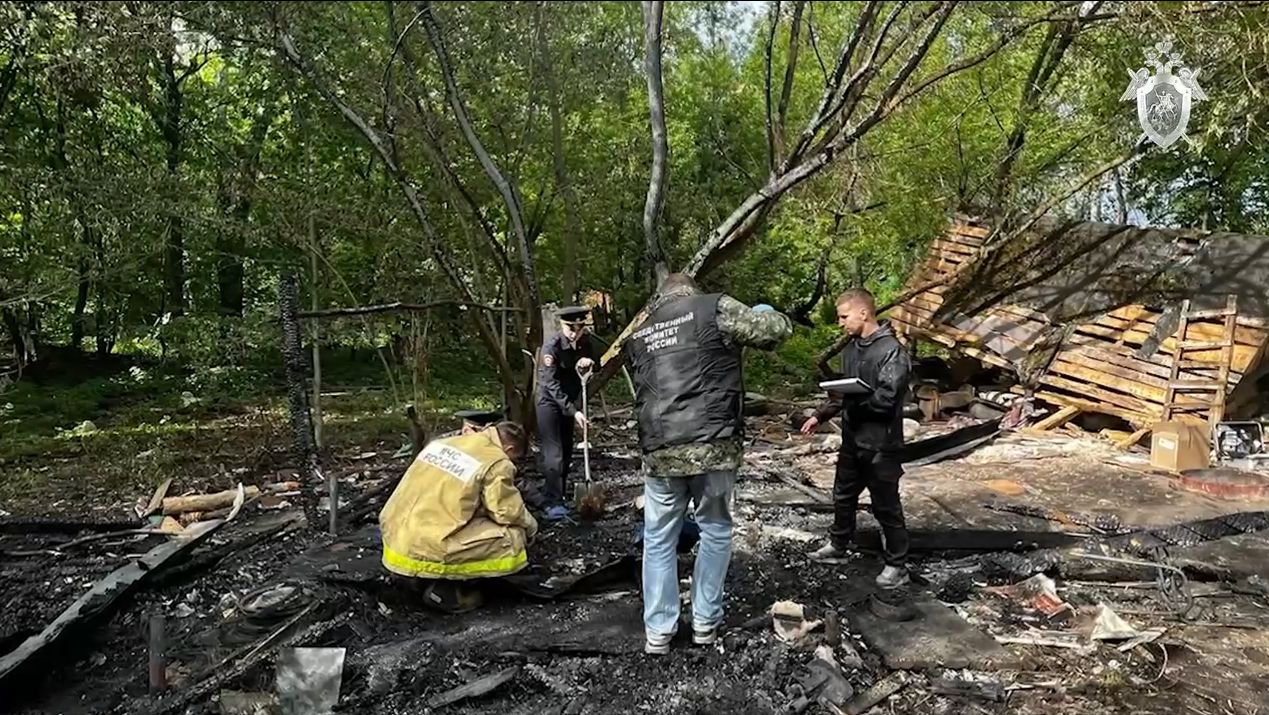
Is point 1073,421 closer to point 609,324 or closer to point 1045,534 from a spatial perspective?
point 1045,534

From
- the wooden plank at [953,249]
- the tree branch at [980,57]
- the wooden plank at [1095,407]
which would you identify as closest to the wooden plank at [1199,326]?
the wooden plank at [1095,407]

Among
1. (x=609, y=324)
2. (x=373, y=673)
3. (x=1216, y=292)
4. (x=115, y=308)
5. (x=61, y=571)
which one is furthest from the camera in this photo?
(x=609, y=324)

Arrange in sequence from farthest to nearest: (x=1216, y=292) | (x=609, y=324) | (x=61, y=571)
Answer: (x=609, y=324) → (x=1216, y=292) → (x=61, y=571)

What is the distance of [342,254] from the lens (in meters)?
10.0

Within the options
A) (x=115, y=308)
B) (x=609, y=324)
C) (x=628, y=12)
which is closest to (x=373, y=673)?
(x=628, y=12)

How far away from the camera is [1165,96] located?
736cm

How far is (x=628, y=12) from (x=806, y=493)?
389cm

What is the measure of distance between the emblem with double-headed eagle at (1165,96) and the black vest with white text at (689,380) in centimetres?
549

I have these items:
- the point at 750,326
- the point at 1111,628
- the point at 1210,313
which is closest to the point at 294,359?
the point at 750,326

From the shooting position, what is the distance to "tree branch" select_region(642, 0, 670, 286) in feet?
17.7

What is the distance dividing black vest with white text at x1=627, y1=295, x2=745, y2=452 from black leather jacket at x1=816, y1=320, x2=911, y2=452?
39.6 inches

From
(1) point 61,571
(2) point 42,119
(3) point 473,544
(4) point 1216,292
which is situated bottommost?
(1) point 61,571

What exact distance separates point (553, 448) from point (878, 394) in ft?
8.26

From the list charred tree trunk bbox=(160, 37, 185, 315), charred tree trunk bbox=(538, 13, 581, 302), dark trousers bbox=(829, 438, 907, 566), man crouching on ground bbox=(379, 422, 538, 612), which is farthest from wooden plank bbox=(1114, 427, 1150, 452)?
charred tree trunk bbox=(160, 37, 185, 315)
